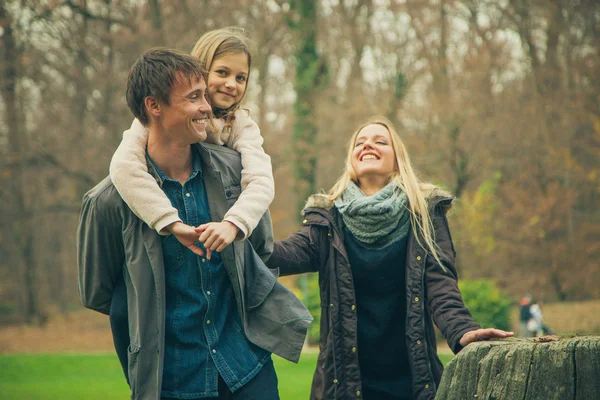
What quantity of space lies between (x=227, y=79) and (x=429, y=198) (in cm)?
141

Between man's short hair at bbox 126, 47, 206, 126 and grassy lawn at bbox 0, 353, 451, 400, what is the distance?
7.57 m

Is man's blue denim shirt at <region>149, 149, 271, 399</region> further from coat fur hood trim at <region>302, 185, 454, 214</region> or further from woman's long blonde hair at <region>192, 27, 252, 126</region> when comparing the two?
coat fur hood trim at <region>302, 185, 454, 214</region>

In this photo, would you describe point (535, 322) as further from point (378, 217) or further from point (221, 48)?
point (221, 48)

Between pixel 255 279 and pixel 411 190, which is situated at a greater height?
pixel 411 190

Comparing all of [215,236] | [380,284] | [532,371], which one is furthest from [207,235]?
[380,284]

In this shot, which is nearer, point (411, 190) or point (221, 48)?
point (221, 48)

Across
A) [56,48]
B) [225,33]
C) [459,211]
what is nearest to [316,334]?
[459,211]

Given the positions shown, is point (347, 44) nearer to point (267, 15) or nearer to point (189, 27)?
point (267, 15)

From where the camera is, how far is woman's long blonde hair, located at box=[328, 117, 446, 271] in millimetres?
4043

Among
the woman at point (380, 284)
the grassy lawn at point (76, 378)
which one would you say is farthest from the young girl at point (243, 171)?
the grassy lawn at point (76, 378)

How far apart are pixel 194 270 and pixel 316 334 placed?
1539 centimetres

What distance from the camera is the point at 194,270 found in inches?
120

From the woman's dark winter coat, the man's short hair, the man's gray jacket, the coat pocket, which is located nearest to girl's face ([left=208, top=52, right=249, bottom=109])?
the man's gray jacket

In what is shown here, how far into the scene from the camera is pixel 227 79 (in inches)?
135
